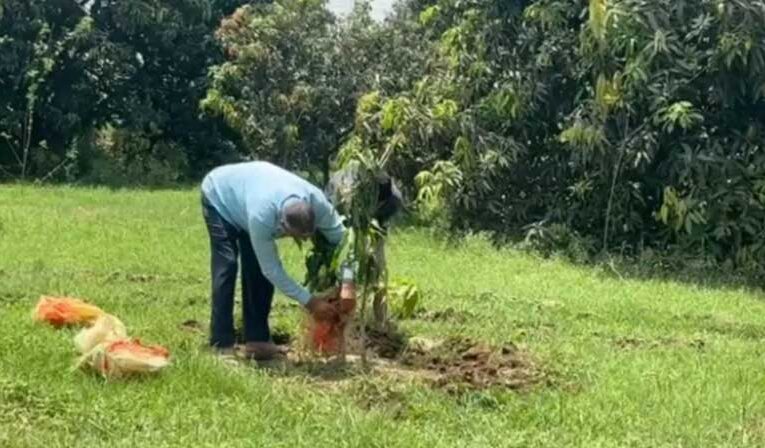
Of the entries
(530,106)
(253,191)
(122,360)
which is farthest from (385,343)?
(530,106)

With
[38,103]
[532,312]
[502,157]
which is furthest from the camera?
[38,103]

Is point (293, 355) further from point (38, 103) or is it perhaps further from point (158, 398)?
point (38, 103)

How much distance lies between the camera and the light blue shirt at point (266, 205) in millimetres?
6156

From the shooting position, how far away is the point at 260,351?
21.7 feet

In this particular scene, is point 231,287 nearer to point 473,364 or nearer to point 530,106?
point 473,364

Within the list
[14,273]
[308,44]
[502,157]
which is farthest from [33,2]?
[14,273]

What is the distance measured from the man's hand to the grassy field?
13.4 inches

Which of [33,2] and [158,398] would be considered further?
[33,2]

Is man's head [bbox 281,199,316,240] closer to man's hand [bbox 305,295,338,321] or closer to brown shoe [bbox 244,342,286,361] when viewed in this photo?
man's hand [bbox 305,295,338,321]

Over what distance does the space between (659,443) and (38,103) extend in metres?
15.4

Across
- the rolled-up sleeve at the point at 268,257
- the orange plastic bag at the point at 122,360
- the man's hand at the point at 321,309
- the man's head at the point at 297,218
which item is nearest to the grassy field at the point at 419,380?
the orange plastic bag at the point at 122,360

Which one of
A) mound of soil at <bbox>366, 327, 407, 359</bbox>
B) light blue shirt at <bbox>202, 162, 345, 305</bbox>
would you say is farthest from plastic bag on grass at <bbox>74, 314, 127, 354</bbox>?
mound of soil at <bbox>366, 327, 407, 359</bbox>

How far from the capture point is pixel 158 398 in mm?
5293

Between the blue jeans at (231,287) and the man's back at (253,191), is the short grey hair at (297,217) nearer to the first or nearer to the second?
the man's back at (253,191)
